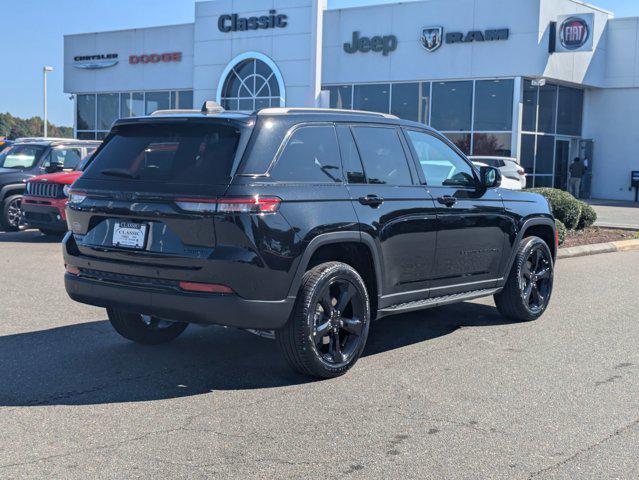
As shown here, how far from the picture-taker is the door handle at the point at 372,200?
20.4 ft

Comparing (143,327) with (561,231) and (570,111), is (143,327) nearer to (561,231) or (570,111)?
(561,231)

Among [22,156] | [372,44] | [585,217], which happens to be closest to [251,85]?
[372,44]

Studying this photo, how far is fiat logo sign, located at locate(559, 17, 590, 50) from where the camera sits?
28891mm

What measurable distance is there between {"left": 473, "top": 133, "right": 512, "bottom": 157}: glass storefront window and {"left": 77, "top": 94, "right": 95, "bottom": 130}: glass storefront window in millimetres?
21170

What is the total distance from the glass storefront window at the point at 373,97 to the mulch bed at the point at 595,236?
16.0m

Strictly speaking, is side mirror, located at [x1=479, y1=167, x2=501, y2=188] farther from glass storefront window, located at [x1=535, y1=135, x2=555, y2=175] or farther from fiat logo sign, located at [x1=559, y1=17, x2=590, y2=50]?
glass storefront window, located at [x1=535, y1=135, x2=555, y2=175]

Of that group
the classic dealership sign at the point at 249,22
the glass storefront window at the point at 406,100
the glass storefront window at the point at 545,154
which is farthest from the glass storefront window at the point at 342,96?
the glass storefront window at the point at 545,154

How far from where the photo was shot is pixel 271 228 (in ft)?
18.0

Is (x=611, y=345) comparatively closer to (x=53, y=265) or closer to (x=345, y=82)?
(x=53, y=265)

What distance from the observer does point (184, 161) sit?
5738mm

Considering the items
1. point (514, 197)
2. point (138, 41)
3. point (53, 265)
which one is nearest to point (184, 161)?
point (514, 197)

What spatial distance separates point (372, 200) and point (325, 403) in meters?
1.62

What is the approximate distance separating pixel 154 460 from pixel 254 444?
1.86 ft

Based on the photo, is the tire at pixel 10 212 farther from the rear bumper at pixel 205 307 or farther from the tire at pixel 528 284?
the rear bumper at pixel 205 307
